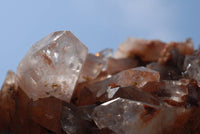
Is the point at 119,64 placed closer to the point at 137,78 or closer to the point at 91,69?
the point at 91,69

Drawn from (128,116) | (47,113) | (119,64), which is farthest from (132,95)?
(119,64)

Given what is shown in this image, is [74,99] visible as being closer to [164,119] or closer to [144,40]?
[164,119]

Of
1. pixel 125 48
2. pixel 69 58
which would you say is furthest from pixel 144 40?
pixel 69 58

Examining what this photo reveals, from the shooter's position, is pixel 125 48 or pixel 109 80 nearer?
pixel 109 80

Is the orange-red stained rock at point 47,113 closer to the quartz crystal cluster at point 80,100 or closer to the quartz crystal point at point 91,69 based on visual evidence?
the quartz crystal cluster at point 80,100

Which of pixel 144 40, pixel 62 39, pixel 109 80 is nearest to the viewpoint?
pixel 62 39

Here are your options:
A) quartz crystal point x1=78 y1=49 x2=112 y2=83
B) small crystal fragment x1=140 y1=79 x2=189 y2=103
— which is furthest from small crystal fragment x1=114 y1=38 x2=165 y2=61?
small crystal fragment x1=140 y1=79 x2=189 y2=103

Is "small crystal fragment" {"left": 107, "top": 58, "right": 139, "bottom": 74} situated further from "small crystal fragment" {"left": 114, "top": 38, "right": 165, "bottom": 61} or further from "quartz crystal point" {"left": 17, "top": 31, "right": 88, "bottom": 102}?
"quartz crystal point" {"left": 17, "top": 31, "right": 88, "bottom": 102}
